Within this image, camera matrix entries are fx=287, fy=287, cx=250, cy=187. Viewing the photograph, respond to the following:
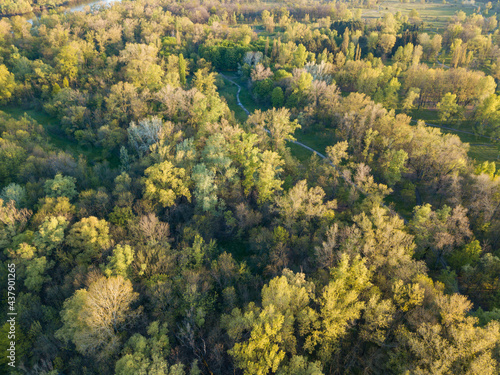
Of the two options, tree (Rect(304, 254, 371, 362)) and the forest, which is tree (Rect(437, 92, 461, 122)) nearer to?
the forest

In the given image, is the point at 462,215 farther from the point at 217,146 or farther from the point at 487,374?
the point at 217,146

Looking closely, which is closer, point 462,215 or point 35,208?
point 462,215

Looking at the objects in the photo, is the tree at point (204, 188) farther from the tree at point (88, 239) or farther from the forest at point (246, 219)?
the tree at point (88, 239)

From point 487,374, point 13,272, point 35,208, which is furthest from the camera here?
point 35,208

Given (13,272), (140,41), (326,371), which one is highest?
(140,41)

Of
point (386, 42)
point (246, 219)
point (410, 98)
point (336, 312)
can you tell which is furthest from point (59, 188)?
point (386, 42)

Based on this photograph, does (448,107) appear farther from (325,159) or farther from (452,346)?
(452,346)

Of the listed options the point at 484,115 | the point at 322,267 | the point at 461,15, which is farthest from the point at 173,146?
the point at 461,15
